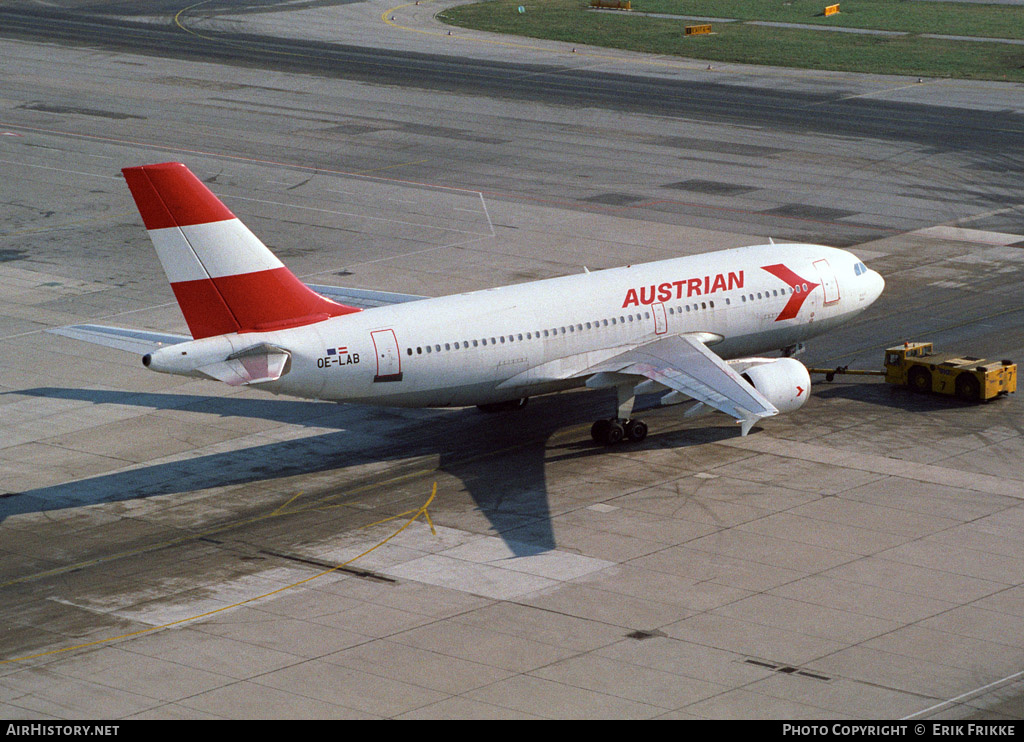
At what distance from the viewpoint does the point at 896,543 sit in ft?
128

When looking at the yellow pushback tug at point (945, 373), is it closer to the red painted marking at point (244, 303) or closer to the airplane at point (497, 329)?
the airplane at point (497, 329)

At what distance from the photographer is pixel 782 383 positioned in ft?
151

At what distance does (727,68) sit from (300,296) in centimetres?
8242

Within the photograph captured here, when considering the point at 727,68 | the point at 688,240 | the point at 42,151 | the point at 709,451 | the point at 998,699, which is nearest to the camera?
the point at 998,699

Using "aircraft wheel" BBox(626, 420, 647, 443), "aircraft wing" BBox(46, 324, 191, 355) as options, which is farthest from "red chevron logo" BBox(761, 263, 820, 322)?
"aircraft wing" BBox(46, 324, 191, 355)

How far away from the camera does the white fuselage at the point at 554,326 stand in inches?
1722

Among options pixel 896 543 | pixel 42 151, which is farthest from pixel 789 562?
pixel 42 151

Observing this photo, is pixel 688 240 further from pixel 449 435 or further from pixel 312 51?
pixel 312 51

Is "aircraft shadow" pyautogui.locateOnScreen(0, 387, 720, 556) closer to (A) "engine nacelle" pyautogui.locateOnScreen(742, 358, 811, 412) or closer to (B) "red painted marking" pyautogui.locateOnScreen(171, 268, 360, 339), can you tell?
(A) "engine nacelle" pyautogui.locateOnScreen(742, 358, 811, 412)

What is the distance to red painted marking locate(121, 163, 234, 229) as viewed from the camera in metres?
40.7

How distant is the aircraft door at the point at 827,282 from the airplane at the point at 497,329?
0.07m

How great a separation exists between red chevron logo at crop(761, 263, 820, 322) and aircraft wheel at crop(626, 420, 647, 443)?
297 inches

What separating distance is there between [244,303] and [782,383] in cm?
1698

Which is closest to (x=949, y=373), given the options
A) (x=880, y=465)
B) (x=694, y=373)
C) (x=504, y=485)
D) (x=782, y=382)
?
(x=880, y=465)
